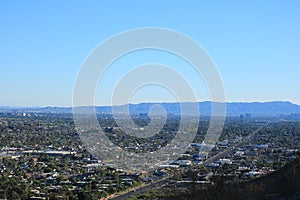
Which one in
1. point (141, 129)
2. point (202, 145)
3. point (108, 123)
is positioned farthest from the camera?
point (108, 123)

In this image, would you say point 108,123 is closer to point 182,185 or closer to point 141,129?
point 141,129

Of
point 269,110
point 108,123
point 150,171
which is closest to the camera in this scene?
point 150,171

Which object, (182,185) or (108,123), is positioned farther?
(108,123)

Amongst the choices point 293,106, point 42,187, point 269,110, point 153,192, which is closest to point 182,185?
point 153,192

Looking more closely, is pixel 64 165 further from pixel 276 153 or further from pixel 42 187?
pixel 276 153

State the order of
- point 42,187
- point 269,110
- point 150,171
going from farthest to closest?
point 269,110
point 150,171
point 42,187

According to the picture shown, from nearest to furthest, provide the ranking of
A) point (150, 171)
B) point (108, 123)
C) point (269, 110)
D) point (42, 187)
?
point (42, 187), point (150, 171), point (108, 123), point (269, 110)

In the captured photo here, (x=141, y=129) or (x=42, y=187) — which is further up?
(x=141, y=129)

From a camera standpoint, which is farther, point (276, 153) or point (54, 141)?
point (54, 141)

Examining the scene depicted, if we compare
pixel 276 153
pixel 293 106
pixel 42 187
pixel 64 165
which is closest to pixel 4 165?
pixel 64 165
